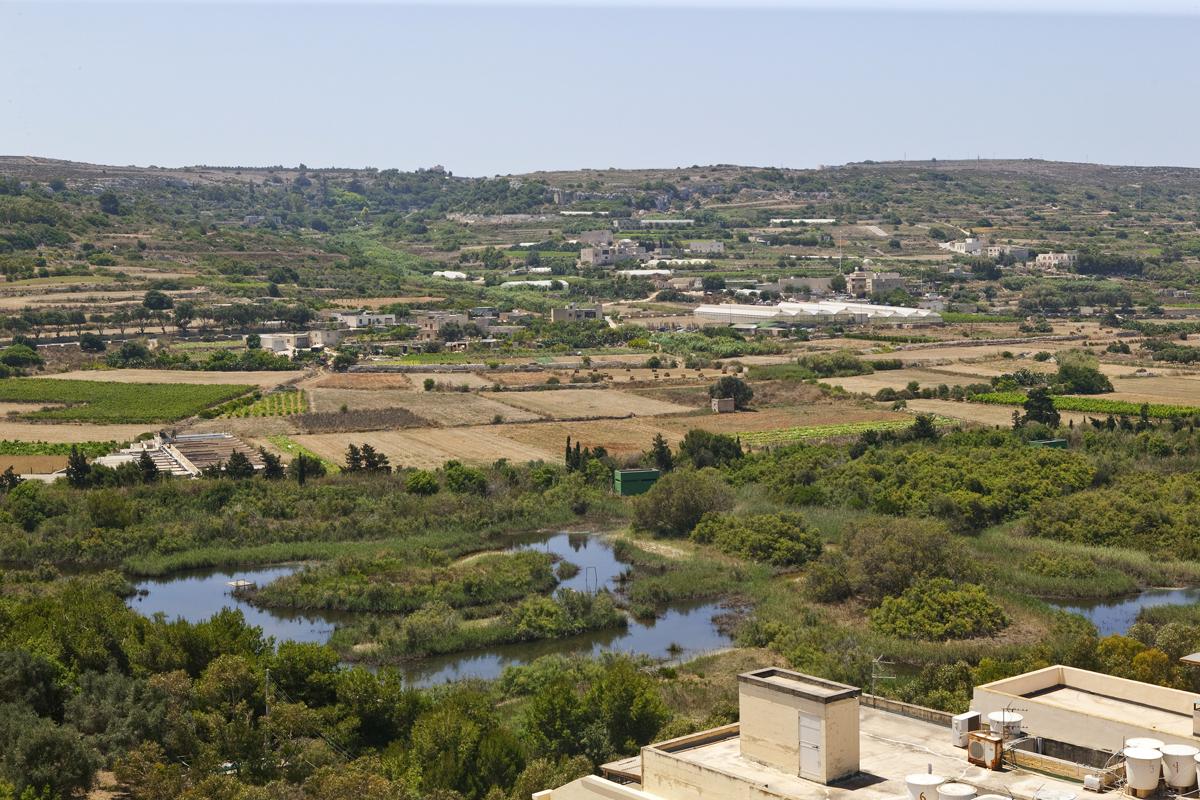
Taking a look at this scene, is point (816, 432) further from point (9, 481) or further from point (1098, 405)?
point (9, 481)

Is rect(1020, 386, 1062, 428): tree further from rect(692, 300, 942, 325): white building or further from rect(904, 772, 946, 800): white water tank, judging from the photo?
rect(904, 772, 946, 800): white water tank

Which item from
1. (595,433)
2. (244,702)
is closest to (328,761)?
(244,702)

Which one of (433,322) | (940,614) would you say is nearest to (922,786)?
(940,614)

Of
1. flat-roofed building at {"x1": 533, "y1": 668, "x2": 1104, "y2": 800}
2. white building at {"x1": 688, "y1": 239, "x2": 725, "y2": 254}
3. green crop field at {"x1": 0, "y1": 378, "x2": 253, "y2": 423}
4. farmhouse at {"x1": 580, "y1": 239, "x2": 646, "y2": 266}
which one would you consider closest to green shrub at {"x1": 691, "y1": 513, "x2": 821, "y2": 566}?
flat-roofed building at {"x1": 533, "y1": 668, "x2": 1104, "y2": 800}

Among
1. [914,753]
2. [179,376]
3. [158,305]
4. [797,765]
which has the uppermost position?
[797,765]

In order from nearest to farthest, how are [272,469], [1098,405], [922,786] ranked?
[922,786] → [272,469] → [1098,405]

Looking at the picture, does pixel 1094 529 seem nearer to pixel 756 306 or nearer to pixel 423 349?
pixel 423 349

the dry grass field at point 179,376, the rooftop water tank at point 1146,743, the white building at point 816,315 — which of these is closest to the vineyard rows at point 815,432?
the dry grass field at point 179,376

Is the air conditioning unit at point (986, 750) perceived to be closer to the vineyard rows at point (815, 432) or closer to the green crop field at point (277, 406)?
the vineyard rows at point (815, 432)
